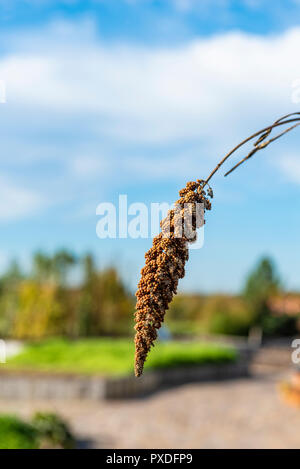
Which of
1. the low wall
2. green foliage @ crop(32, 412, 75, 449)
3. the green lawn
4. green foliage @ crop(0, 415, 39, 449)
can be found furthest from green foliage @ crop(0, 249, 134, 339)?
green foliage @ crop(0, 415, 39, 449)

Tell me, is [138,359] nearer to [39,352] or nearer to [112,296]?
[39,352]

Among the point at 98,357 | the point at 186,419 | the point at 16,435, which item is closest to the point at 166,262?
the point at 16,435

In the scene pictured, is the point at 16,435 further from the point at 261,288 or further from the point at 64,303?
the point at 261,288

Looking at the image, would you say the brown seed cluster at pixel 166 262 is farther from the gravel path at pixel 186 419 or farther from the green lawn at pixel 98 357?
the green lawn at pixel 98 357

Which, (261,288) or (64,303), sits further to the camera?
(261,288)

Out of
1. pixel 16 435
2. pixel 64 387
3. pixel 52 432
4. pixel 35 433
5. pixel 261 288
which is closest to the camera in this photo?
pixel 16 435
